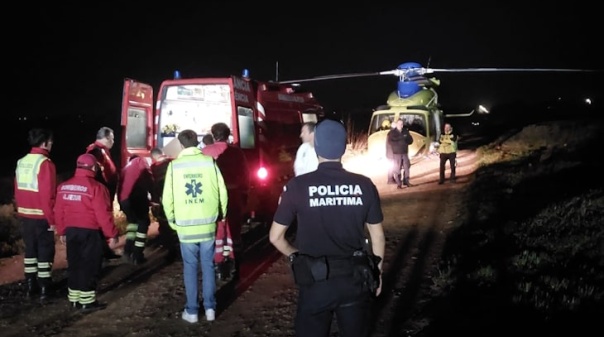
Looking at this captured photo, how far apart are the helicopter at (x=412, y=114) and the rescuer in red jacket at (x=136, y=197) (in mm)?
Answer: 10204

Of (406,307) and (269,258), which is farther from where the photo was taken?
(269,258)

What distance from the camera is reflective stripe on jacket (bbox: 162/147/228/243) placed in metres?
5.46

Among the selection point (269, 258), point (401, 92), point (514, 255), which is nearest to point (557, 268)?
point (514, 255)

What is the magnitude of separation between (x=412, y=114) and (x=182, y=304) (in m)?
13.3

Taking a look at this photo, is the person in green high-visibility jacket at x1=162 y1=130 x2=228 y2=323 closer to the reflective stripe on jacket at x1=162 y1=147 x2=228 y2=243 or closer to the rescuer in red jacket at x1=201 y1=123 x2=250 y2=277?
the reflective stripe on jacket at x1=162 y1=147 x2=228 y2=243

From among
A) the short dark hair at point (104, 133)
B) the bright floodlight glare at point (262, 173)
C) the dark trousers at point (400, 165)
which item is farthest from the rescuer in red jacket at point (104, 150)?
the dark trousers at point (400, 165)

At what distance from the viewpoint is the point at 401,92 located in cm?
1934

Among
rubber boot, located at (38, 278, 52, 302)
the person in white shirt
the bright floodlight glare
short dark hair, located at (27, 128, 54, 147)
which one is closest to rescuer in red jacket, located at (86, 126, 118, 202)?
short dark hair, located at (27, 128, 54, 147)

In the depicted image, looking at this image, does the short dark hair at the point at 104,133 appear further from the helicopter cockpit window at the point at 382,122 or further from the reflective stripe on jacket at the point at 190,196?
the helicopter cockpit window at the point at 382,122

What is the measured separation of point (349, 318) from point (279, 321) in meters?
2.37

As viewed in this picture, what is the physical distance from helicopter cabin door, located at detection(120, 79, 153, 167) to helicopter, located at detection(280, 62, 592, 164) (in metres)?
8.29

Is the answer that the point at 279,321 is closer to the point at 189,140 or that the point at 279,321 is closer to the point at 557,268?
→ the point at 189,140

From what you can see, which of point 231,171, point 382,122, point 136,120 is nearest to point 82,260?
point 231,171

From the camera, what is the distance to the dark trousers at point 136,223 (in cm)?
788
